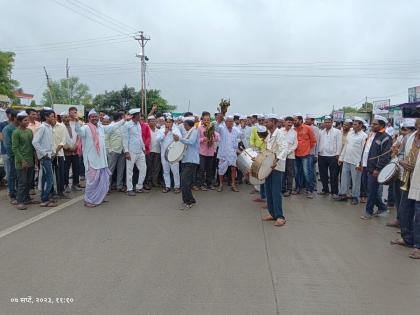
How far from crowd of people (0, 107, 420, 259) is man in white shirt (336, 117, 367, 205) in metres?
0.02

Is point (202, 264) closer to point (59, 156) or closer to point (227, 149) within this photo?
point (59, 156)

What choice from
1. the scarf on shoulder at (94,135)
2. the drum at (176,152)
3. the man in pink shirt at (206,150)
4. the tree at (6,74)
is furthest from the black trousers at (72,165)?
the tree at (6,74)

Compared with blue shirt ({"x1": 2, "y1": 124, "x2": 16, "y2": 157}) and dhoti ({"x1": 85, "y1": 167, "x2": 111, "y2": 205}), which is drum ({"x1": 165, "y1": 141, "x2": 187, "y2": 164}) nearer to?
dhoti ({"x1": 85, "y1": 167, "x2": 111, "y2": 205})

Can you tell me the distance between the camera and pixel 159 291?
4078mm

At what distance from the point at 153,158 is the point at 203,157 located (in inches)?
52.3

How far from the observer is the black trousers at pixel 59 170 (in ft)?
28.8

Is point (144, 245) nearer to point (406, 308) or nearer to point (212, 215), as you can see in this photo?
point (212, 215)

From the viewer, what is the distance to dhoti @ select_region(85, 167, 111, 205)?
323 inches

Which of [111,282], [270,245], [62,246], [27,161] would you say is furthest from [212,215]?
[27,161]

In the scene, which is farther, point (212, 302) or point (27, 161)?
point (27, 161)

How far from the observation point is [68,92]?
8362cm

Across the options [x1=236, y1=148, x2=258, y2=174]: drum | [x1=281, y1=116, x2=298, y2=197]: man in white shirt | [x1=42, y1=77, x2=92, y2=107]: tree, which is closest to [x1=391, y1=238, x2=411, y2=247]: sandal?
[x1=236, y1=148, x2=258, y2=174]: drum

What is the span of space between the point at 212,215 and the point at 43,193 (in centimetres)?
358

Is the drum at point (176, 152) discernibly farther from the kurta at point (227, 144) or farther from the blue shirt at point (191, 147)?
the kurta at point (227, 144)
